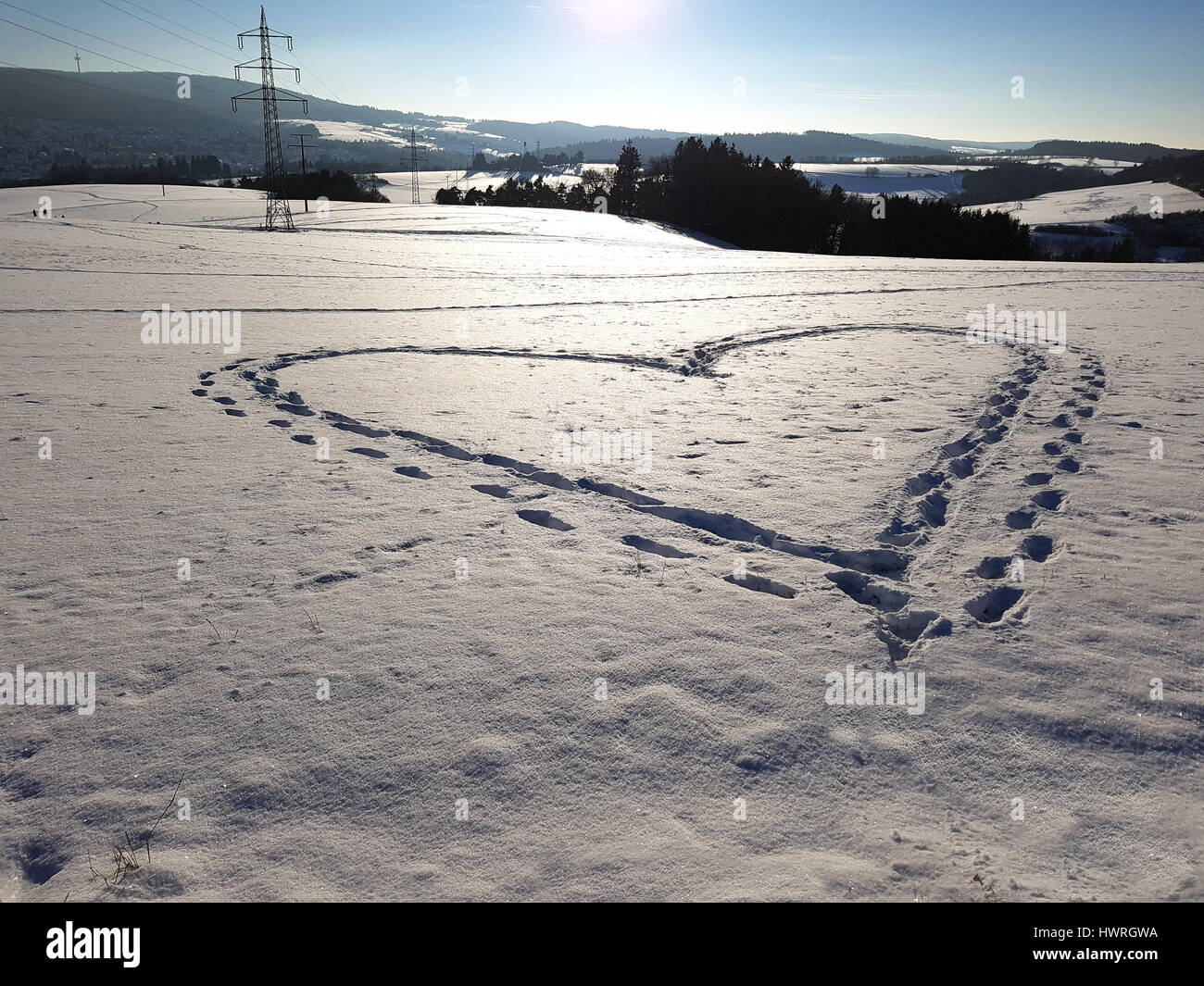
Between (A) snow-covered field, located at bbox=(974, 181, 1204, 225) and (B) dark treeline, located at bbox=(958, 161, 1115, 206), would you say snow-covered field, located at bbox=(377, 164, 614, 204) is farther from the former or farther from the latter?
(B) dark treeline, located at bbox=(958, 161, 1115, 206)

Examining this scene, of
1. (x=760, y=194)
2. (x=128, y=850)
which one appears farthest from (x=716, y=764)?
(x=760, y=194)

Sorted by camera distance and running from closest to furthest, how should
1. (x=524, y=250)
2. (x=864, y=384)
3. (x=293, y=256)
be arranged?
(x=864, y=384)
(x=293, y=256)
(x=524, y=250)

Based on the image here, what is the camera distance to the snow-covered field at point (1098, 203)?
67.2m

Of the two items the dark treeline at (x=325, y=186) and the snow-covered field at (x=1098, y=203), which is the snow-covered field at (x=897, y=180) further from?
the dark treeline at (x=325, y=186)

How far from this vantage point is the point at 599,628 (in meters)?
3.53

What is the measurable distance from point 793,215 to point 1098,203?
51649 millimetres

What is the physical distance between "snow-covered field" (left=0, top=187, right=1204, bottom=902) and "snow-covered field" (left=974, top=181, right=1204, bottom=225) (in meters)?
68.3

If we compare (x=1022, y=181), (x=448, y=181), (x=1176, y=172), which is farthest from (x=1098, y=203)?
(x=448, y=181)

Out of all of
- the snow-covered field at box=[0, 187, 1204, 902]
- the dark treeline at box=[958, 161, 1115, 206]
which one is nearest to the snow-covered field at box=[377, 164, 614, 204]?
the dark treeline at box=[958, 161, 1115, 206]

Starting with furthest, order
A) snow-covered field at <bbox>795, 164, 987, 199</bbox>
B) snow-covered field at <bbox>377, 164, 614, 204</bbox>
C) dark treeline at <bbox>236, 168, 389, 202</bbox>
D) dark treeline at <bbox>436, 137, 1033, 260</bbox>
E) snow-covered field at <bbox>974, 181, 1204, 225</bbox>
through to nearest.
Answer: snow-covered field at <bbox>795, 164, 987, 199</bbox>
snow-covered field at <bbox>377, 164, 614, 204</bbox>
snow-covered field at <bbox>974, 181, 1204, 225</bbox>
dark treeline at <bbox>236, 168, 389, 202</bbox>
dark treeline at <bbox>436, 137, 1033, 260</bbox>

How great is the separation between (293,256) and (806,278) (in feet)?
44.8

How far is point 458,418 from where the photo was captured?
6.61 metres

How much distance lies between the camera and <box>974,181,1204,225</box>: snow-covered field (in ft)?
220
